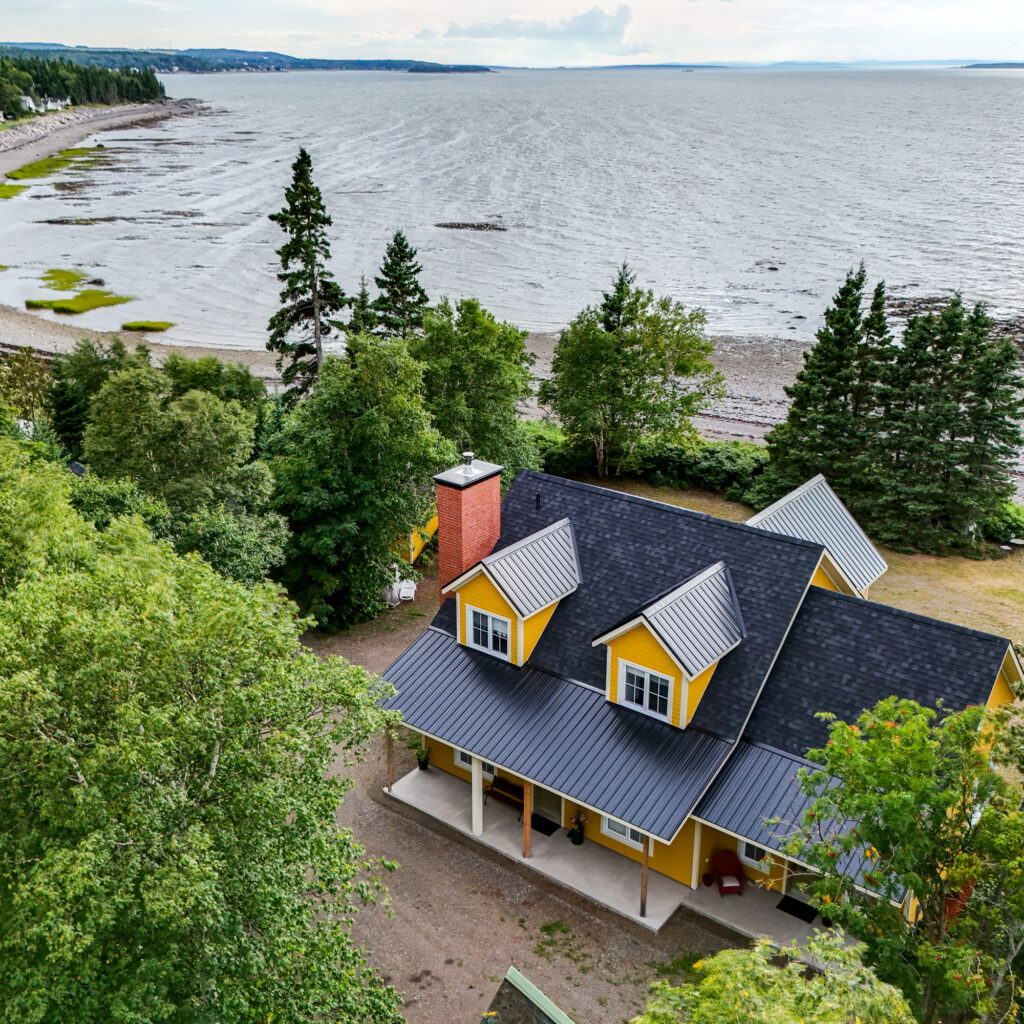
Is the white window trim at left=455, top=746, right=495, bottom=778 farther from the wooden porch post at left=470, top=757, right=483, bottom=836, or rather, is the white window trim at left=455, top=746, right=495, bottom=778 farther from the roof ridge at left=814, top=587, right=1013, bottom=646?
the roof ridge at left=814, top=587, right=1013, bottom=646

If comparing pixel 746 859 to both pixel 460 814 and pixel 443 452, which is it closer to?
pixel 460 814

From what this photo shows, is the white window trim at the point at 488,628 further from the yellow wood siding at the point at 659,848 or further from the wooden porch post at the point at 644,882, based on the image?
the wooden porch post at the point at 644,882

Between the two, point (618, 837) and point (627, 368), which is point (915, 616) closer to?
point (618, 837)

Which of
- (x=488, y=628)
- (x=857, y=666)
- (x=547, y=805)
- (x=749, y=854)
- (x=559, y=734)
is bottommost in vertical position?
(x=547, y=805)

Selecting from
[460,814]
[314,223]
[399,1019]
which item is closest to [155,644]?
[399,1019]

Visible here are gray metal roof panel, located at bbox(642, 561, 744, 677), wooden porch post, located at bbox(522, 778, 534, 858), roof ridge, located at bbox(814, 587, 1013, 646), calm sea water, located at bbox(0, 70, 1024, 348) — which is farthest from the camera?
calm sea water, located at bbox(0, 70, 1024, 348)

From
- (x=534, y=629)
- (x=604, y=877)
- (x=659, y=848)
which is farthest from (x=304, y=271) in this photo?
(x=659, y=848)

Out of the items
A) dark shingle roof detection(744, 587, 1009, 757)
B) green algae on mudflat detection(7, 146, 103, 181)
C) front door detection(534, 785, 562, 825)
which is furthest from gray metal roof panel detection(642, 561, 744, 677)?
green algae on mudflat detection(7, 146, 103, 181)
